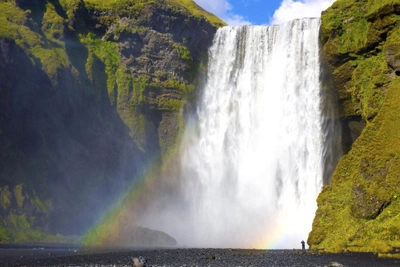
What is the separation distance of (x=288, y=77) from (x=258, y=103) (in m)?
7.12

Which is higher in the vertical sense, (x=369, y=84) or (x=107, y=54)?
(x=107, y=54)

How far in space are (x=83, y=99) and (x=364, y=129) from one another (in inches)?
1894

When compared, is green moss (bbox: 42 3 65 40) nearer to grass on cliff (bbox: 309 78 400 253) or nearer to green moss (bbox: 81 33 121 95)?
green moss (bbox: 81 33 121 95)

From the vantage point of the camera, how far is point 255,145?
78.2 metres

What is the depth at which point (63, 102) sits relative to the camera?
80.8 metres

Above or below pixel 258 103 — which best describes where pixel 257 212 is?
below

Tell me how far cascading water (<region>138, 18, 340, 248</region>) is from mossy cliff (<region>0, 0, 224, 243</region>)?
20.2 ft

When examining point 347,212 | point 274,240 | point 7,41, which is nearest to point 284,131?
point 274,240

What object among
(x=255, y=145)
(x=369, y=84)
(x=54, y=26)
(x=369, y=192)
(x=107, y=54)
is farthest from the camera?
(x=107, y=54)

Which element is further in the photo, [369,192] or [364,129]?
[364,129]

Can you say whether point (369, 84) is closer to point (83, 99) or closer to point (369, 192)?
point (369, 192)

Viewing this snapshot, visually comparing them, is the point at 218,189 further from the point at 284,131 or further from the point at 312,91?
the point at 312,91

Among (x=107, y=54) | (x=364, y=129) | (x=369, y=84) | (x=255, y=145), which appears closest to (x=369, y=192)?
(x=364, y=129)

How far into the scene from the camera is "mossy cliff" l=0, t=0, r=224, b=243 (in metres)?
72.6
